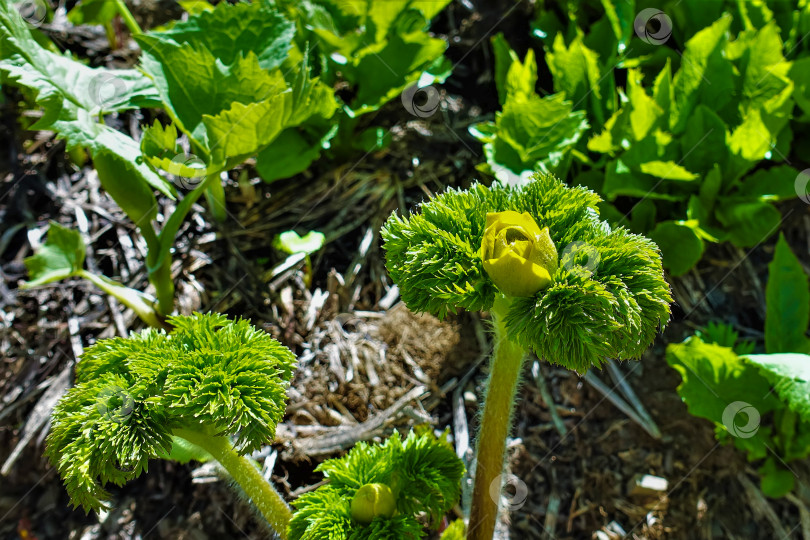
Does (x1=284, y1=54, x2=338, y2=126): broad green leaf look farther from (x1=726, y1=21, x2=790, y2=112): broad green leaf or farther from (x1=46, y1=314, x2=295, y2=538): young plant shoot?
(x1=726, y1=21, x2=790, y2=112): broad green leaf

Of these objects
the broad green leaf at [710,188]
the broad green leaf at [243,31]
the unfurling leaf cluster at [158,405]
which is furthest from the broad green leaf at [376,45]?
the unfurling leaf cluster at [158,405]

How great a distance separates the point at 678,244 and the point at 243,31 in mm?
1544

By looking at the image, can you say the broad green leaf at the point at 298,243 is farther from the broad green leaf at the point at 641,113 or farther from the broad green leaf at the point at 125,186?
the broad green leaf at the point at 641,113

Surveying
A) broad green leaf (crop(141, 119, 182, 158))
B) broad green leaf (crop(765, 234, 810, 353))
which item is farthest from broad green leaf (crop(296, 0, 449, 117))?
broad green leaf (crop(765, 234, 810, 353))

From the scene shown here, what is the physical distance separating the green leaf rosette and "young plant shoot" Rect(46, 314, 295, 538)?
0.34 meters

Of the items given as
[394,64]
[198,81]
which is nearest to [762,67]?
[394,64]

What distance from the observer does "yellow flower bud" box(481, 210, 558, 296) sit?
1.18m

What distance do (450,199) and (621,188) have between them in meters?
0.95

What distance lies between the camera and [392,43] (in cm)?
226

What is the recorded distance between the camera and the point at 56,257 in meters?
1.93

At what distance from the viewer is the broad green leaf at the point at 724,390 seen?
195cm

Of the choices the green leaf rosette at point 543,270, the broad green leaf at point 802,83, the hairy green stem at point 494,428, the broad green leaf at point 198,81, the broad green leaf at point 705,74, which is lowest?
the hairy green stem at point 494,428

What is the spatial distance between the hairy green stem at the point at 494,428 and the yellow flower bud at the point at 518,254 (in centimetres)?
18

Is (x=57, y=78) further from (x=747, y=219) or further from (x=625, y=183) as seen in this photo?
(x=747, y=219)
